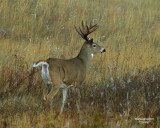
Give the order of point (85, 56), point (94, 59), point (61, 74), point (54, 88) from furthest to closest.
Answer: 1. point (94, 59)
2. point (85, 56)
3. point (61, 74)
4. point (54, 88)

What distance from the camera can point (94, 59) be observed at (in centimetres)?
988

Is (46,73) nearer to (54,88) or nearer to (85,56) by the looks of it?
(54,88)

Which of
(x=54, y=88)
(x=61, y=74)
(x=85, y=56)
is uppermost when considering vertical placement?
(x=85, y=56)

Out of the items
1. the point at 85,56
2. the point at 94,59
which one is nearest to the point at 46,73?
the point at 85,56

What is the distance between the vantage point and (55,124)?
4.96 m

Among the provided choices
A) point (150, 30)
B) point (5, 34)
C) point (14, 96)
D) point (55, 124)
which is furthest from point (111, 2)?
point (55, 124)

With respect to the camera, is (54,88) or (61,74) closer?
(54,88)

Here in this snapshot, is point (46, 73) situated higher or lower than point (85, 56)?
lower

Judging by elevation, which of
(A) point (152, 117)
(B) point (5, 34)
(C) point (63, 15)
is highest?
(C) point (63, 15)

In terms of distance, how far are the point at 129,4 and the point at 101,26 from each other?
4.17m

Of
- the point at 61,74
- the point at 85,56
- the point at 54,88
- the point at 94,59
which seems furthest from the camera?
the point at 94,59

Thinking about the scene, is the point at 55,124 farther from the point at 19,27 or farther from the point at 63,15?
the point at 63,15

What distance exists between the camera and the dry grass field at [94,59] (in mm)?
5465

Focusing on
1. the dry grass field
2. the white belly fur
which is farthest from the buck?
the dry grass field
